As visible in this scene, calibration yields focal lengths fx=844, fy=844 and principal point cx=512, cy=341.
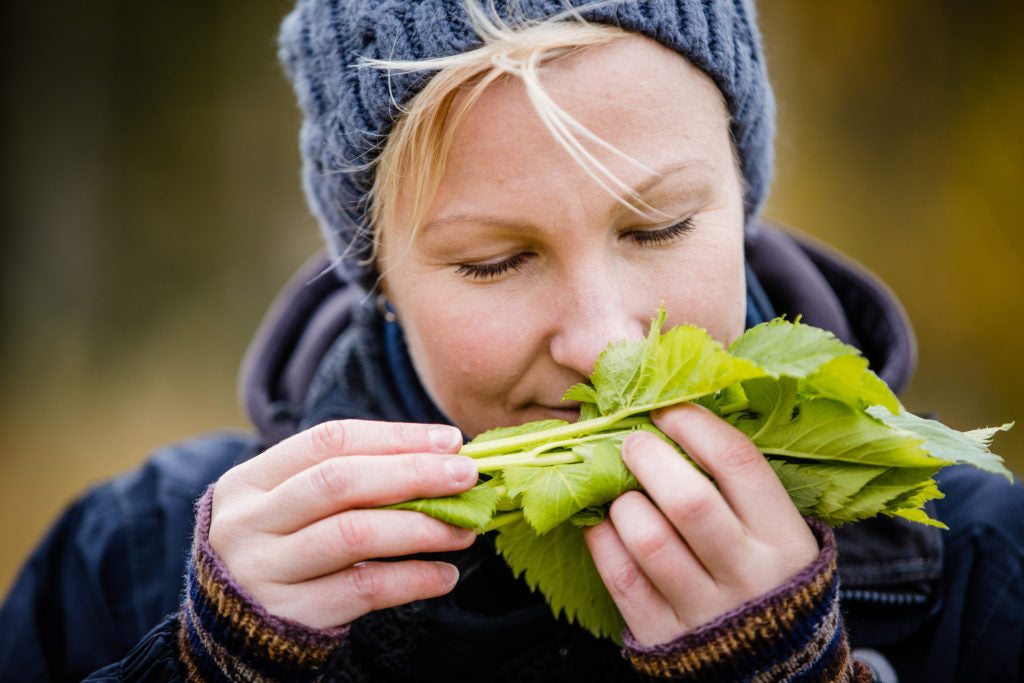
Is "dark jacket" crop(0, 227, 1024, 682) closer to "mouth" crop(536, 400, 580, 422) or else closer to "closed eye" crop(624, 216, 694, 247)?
"mouth" crop(536, 400, 580, 422)

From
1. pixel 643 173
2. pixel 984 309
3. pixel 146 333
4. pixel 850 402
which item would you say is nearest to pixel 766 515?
pixel 850 402

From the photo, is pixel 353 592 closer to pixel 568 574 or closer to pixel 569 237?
pixel 568 574

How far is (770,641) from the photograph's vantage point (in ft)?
4.57

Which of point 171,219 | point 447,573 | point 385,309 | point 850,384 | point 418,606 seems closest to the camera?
point 850,384

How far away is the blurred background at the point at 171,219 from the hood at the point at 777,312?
117 inches

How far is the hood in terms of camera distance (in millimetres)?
2361

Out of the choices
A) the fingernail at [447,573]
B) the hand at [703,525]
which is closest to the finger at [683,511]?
the hand at [703,525]

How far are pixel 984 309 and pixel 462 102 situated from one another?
463 centimetres

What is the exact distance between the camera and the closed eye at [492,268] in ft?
5.62

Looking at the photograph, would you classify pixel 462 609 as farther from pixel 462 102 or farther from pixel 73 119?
pixel 73 119

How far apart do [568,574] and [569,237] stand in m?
0.66

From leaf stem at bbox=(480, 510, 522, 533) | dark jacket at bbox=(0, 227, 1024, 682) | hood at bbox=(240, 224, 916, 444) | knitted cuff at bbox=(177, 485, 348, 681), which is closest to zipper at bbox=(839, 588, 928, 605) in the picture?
dark jacket at bbox=(0, 227, 1024, 682)

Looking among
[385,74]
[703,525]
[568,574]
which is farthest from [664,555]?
[385,74]

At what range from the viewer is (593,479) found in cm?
147
